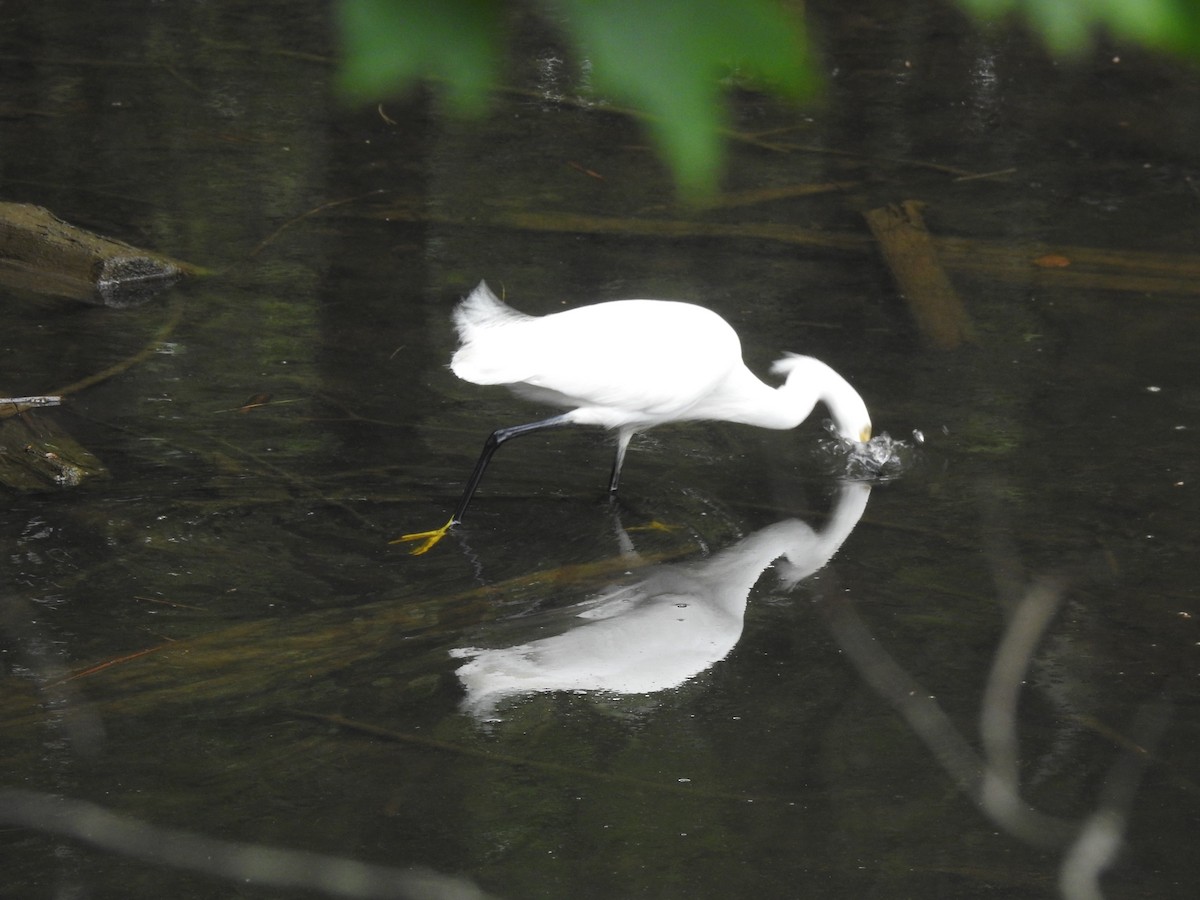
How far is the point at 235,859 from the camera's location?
258cm

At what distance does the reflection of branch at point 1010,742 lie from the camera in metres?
2.79

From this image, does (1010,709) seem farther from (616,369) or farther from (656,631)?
(616,369)

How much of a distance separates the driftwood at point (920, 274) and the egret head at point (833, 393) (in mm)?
1017

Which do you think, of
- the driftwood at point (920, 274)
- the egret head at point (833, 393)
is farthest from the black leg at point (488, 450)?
the driftwood at point (920, 274)

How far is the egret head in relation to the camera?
4148 mm

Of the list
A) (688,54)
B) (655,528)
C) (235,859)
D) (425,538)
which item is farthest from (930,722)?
(688,54)

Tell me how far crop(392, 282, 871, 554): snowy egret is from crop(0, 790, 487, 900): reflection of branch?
1185 millimetres

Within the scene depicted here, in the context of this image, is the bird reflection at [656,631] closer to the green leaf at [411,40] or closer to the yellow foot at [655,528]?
the yellow foot at [655,528]

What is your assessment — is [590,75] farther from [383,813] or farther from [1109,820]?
[1109,820]

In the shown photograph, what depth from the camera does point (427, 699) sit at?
3.11 metres

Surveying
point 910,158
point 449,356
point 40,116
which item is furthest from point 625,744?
point 40,116

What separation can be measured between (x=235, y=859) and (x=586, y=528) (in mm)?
1514

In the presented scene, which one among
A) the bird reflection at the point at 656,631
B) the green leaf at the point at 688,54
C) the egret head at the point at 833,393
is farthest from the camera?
the egret head at the point at 833,393

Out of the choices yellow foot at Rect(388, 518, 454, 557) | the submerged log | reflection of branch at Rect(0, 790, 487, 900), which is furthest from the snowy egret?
reflection of branch at Rect(0, 790, 487, 900)
